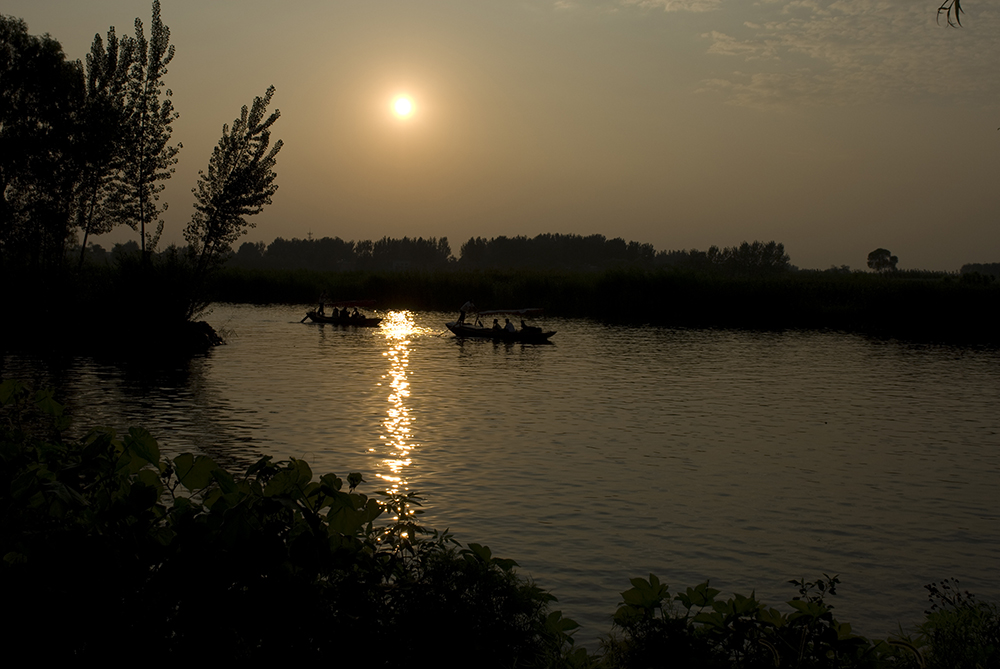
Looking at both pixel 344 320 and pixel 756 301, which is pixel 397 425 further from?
pixel 756 301

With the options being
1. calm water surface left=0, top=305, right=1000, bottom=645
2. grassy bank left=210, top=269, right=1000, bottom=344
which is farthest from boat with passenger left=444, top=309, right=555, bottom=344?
grassy bank left=210, top=269, right=1000, bottom=344

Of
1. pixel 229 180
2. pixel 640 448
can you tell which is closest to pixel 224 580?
pixel 640 448

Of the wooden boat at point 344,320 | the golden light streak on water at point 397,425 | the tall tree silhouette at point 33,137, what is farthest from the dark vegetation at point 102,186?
the wooden boat at point 344,320

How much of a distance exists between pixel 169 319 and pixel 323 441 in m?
20.6

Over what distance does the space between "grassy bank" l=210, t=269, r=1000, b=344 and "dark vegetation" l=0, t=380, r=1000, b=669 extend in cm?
5057

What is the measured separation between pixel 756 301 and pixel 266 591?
63863 mm

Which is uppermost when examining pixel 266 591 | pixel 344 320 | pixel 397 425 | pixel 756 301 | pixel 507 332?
pixel 756 301

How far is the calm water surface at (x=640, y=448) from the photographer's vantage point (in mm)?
10938

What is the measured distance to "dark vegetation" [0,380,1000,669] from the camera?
4.13 metres

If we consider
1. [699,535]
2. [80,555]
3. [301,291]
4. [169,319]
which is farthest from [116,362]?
[301,291]

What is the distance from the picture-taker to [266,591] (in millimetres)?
4156

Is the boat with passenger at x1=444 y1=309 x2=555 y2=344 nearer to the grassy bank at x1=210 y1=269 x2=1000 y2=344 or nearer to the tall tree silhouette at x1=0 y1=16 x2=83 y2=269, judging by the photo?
the grassy bank at x1=210 y1=269 x2=1000 y2=344

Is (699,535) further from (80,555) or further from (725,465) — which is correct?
(80,555)

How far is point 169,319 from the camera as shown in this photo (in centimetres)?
3550
